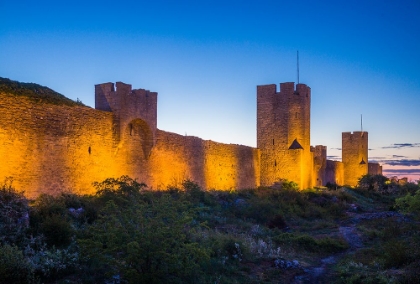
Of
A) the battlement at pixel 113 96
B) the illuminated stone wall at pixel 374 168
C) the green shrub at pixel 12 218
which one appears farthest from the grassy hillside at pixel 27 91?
the illuminated stone wall at pixel 374 168

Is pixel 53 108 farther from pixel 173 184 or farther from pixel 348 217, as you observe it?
pixel 348 217

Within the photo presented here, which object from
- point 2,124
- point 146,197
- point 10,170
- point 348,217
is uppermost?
point 2,124

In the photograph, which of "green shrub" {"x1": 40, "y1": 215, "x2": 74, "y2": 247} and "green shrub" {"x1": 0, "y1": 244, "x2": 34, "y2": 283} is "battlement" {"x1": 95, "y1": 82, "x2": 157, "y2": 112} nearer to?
"green shrub" {"x1": 40, "y1": 215, "x2": 74, "y2": 247}

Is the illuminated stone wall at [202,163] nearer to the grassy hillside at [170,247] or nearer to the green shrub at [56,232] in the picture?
the grassy hillside at [170,247]

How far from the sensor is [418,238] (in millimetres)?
12602

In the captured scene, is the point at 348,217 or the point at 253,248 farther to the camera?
the point at 348,217

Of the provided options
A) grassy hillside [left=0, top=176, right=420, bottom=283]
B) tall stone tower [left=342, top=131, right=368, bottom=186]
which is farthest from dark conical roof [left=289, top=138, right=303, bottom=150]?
tall stone tower [left=342, top=131, right=368, bottom=186]

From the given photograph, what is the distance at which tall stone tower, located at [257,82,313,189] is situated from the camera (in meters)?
31.1

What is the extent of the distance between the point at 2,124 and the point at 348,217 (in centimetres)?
1570

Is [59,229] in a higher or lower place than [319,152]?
lower

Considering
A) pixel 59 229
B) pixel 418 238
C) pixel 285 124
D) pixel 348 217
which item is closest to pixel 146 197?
pixel 59 229

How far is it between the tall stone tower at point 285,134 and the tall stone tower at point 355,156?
17521 millimetres

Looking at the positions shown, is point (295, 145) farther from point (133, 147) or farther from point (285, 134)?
point (133, 147)

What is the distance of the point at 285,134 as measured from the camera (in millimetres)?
31562
